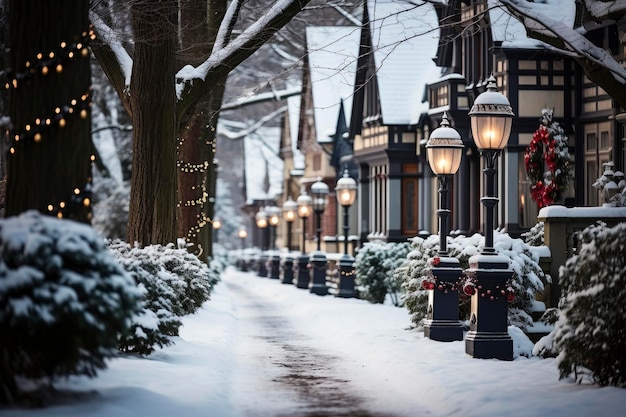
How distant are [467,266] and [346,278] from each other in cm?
1598

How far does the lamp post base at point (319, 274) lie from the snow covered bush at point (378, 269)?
562 centimetres

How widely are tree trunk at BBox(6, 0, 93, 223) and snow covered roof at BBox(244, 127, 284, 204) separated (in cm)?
6508

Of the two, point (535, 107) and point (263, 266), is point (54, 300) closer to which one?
point (535, 107)

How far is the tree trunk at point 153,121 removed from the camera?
19156 mm

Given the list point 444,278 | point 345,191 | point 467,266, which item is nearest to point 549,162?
point 467,266

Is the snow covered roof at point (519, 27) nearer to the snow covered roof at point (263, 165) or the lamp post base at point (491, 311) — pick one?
the lamp post base at point (491, 311)

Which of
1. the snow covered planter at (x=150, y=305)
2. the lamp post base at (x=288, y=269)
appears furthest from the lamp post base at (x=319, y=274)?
the snow covered planter at (x=150, y=305)

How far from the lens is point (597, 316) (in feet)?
40.6

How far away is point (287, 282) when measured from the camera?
52.7 meters

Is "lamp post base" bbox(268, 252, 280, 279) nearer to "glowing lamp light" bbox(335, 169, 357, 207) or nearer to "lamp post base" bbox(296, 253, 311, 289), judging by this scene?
"lamp post base" bbox(296, 253, 311, 289)

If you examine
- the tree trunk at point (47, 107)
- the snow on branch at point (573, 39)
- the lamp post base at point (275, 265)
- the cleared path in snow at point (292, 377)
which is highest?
the snow on branch at point (573, 39)

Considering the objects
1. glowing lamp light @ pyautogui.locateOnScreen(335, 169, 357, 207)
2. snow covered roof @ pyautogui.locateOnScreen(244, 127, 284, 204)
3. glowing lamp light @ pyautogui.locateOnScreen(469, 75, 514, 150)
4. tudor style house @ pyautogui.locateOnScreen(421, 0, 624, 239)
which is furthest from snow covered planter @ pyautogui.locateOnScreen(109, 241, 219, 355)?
snow covered roof @ pyautogui.locateOnScreen(244, 127, 284, 204)

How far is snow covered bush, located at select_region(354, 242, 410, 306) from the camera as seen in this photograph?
32031 mm

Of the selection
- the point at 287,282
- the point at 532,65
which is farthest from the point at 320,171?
the point at 532,65
